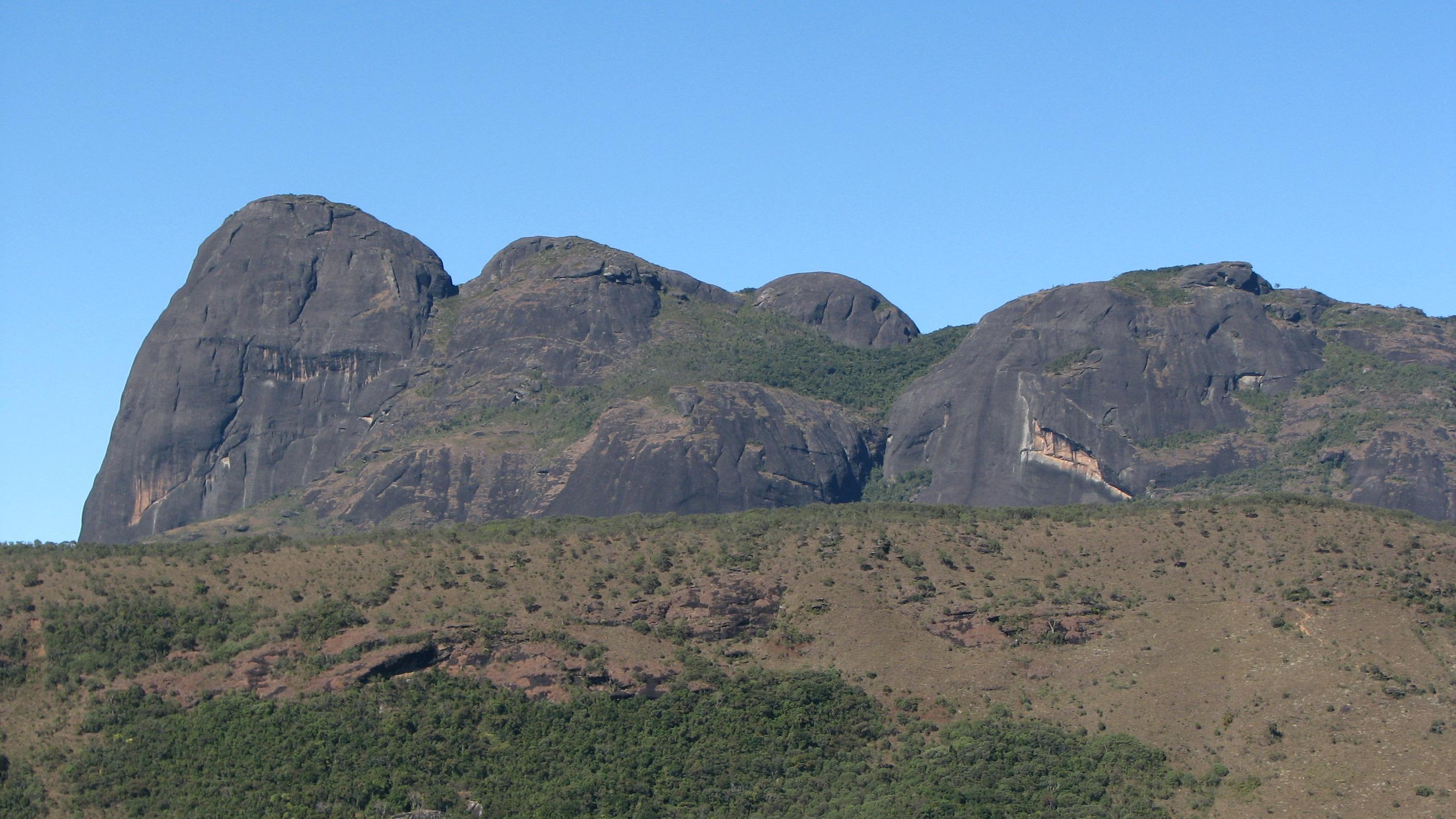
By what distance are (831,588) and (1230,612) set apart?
15.9 m

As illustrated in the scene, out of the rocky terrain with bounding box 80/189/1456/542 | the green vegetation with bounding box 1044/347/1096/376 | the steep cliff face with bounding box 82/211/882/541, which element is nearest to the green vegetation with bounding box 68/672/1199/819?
the steep cliff face with bounding box 82/211/882/541

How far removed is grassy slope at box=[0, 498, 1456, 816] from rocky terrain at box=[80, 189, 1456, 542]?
45.5 metres

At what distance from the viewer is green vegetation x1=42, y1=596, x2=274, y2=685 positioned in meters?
67.9

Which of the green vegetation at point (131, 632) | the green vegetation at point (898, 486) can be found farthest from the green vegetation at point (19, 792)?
the green vegetation at point (898, 486)

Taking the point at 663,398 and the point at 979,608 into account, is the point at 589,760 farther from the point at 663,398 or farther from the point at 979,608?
the point at 663,398

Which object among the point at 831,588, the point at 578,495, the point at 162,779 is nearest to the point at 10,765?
the point at 162,779

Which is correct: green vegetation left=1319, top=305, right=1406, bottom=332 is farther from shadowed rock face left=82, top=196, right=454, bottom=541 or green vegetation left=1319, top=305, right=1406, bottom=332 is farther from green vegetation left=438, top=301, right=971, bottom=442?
shadowed rock face left=82, top=196, right=454, bottom=541

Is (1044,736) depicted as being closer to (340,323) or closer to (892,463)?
(892,463)

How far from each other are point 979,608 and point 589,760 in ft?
60.8

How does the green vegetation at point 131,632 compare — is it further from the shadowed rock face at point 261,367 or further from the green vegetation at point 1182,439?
the green vegetation at point 1182,439

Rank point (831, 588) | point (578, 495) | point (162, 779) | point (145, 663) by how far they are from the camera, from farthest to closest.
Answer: point (578, 495) → point (831, 588) → point (145, 663) → point (162, 779)

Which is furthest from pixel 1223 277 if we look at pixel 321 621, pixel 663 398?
pixel 321 621

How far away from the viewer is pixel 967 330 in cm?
16512

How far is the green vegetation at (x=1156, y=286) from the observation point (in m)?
144
